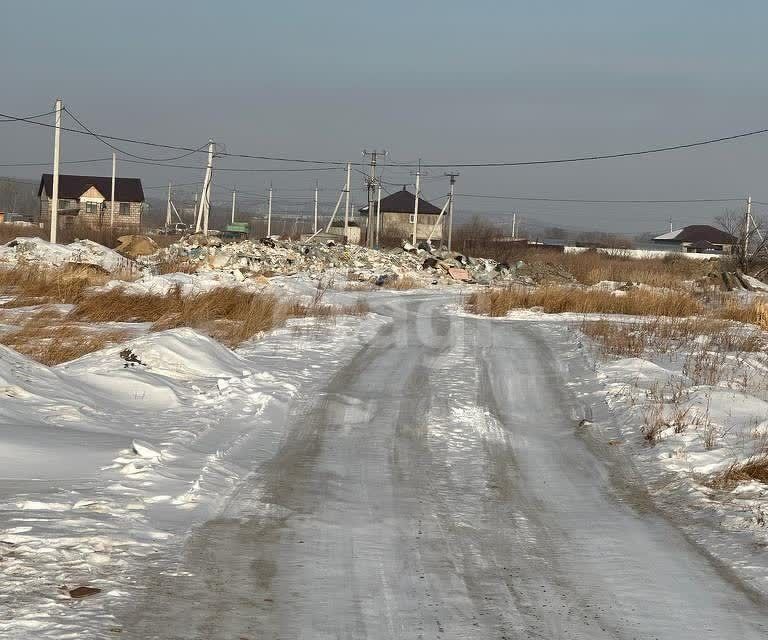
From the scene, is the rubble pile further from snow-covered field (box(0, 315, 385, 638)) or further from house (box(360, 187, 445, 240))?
house (box(360, 187, 445, 240))

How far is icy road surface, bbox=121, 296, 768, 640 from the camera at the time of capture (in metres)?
3.84

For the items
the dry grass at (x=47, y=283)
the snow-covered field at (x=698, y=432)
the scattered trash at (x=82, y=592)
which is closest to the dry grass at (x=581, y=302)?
the snow-covered field at (x=698, y=432)

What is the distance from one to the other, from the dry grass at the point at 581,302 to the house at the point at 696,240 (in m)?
80.1

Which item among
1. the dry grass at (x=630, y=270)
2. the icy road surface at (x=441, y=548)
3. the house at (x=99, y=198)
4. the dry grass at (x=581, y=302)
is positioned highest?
the house at (x=99, y=198)

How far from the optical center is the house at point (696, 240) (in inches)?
4044

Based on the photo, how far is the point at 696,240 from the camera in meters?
107

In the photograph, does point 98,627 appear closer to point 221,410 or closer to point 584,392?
point 221,410

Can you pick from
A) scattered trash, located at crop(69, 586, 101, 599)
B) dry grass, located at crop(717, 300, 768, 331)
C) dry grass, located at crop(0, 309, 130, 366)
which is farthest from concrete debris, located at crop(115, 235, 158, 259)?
scattered trash, located at crop(69, 586, 101, 599)

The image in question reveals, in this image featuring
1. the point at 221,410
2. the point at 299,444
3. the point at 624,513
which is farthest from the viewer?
the point at 221,410

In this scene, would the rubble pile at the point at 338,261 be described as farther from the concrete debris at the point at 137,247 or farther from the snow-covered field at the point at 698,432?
the snow-covered field at the point at 698,432

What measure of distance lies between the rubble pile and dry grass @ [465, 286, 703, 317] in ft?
40.2

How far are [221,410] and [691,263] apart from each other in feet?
195

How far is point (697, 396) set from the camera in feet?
30.7

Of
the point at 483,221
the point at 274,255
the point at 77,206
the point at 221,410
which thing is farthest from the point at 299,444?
the point at 77,206
